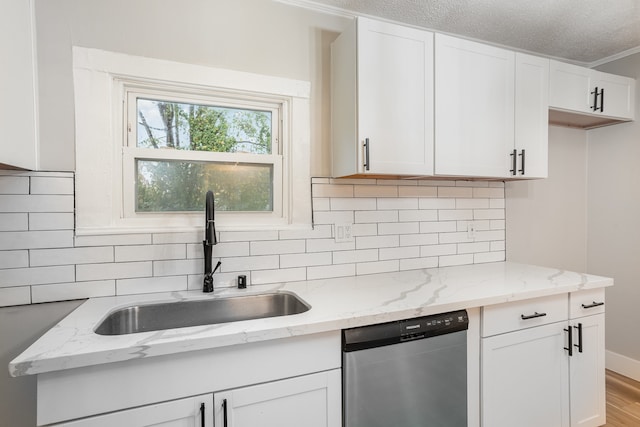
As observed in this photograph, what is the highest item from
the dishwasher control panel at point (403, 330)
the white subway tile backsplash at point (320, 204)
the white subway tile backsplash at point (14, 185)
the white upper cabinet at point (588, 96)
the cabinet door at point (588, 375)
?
the white upper cabinet at point (588, 96)

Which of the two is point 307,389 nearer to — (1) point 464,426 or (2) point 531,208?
(1) point 464,426

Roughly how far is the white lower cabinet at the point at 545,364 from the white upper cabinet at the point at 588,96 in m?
1.19

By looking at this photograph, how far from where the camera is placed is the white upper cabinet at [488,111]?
1.80 meters

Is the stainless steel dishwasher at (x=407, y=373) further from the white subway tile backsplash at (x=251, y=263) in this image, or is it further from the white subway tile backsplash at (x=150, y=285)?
the white subway tile backsplash at (x=150, y=285)

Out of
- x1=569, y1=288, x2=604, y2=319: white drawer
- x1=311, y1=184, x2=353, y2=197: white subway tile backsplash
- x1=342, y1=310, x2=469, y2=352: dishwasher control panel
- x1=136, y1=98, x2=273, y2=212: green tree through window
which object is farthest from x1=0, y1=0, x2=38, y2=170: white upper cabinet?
x1=569, y1=288, x2=604, y2=319: white drawer

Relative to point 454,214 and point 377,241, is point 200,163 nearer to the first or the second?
point 377,241

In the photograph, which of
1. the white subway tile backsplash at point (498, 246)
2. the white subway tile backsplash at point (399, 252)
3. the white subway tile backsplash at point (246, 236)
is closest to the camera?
the white subway tile backsplash at point (246, 236)

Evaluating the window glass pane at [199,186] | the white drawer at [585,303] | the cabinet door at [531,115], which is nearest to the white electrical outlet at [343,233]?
the window glass pane at [199,186]

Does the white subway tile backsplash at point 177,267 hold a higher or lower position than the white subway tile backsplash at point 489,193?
lower

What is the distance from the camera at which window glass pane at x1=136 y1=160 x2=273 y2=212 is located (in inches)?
64.1

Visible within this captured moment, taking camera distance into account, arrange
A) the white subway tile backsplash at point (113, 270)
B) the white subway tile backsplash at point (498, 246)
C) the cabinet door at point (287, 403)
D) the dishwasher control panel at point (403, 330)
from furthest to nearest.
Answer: the white subway tile backsplash at point (498, 246)
the white subway tile backsplash at point (113, 270)
the dishwasher control panel at point (403, 330)
the cabinet door at point (287, 403)

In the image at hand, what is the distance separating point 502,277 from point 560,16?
5.12 ft

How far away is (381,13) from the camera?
1.94 metres

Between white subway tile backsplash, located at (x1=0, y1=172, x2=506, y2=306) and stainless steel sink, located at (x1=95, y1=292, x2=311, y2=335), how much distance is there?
0.49ft
